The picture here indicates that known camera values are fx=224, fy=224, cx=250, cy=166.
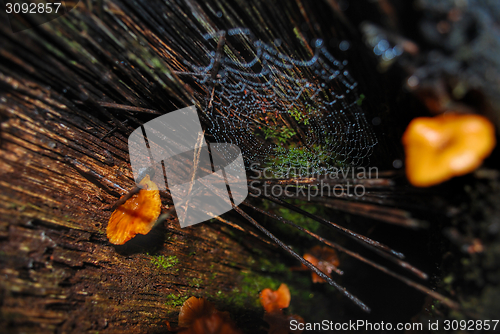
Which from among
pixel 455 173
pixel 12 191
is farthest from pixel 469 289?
pixel 12 191

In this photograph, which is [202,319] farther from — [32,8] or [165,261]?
[32,8]

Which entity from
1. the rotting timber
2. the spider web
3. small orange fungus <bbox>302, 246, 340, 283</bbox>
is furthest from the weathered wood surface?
small orange fungus <bbox>302, 246, 340, 283</bbox>

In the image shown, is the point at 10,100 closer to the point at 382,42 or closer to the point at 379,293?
the point at 382,42

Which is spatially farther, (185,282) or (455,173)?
(185,282)

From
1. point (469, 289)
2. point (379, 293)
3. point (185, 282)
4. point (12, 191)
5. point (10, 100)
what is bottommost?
point (379, 293)

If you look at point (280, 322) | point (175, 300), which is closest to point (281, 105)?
point (175, 300)

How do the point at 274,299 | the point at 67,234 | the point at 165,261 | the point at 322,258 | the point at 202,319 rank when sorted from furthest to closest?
the point at 322,258, the point at 274,299, the point at 165,261, the point at 202,319, the point at 67,234

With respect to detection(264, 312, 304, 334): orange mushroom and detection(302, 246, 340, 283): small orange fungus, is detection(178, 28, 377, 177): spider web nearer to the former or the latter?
detection(302, 246, 340, 283): small orange fungus
